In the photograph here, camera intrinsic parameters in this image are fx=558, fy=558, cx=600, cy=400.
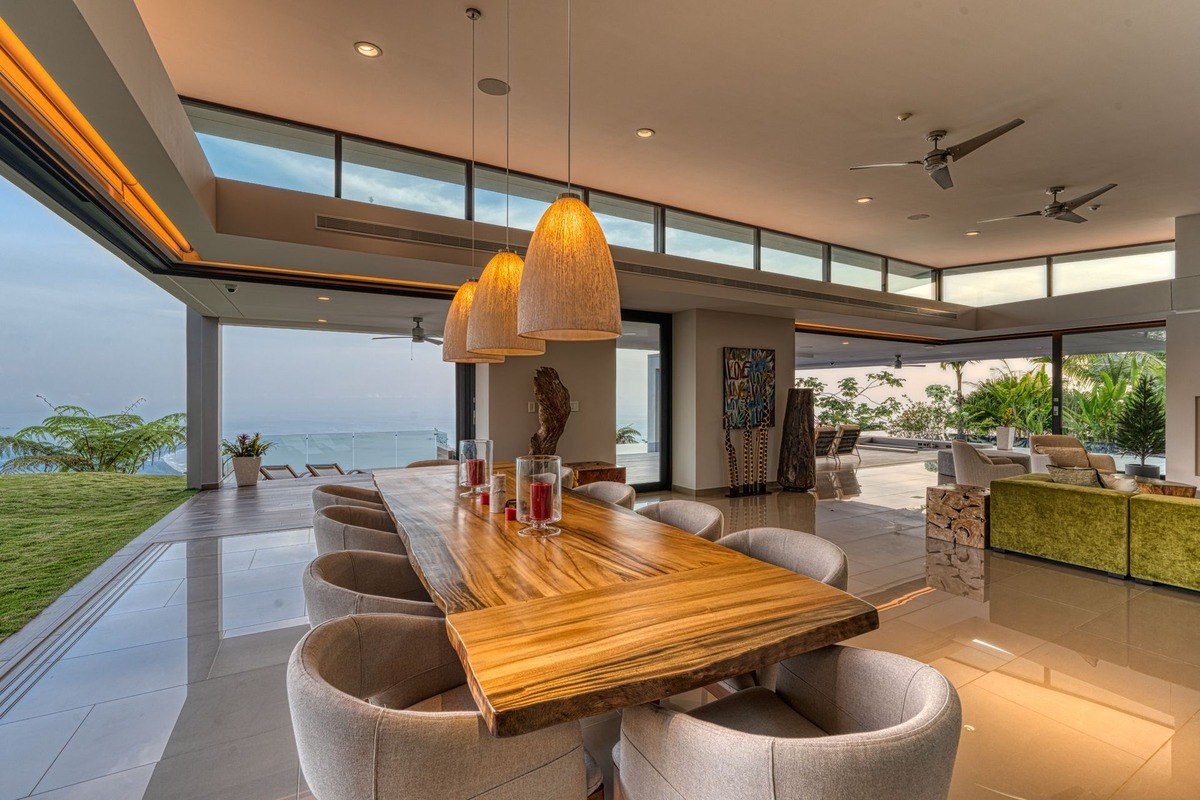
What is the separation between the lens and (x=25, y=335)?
413cm

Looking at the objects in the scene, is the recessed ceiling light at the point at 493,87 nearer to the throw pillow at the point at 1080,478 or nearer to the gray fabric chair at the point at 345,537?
the gray fabric chair at the point at 345,537

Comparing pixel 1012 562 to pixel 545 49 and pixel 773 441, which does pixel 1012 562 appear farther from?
pixel 545 49

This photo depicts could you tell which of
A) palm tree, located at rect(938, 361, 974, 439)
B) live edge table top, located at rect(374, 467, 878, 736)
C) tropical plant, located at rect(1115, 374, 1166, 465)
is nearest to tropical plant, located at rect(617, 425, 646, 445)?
live edge table top, located at rect(374, 467, 878, 736)

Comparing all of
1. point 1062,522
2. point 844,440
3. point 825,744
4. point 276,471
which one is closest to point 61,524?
point 276,471

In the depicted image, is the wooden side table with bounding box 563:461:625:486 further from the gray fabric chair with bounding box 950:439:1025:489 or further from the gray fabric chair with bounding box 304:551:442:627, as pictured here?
the gray fabric chair with bounding box 950:439:1025:489

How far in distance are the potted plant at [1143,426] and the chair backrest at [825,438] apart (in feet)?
13.6

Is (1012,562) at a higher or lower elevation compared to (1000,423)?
lower

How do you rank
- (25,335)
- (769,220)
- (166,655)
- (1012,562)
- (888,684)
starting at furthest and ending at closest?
1. (769,220)
2. (1012,562)
3. (25,335)
4. (166,655)
5. (888,684)

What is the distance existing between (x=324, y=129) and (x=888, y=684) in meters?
5.48

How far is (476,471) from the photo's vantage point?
296cm

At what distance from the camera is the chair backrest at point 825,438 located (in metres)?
10.2

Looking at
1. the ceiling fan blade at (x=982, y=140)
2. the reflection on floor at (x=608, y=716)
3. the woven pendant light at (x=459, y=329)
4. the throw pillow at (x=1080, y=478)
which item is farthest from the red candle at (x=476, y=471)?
the throw pillow at (x=1080, y=478)

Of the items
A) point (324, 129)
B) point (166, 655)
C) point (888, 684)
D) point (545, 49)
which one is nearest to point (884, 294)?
point (545, 49)

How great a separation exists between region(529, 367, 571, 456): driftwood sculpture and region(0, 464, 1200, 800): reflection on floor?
2.46 meters
